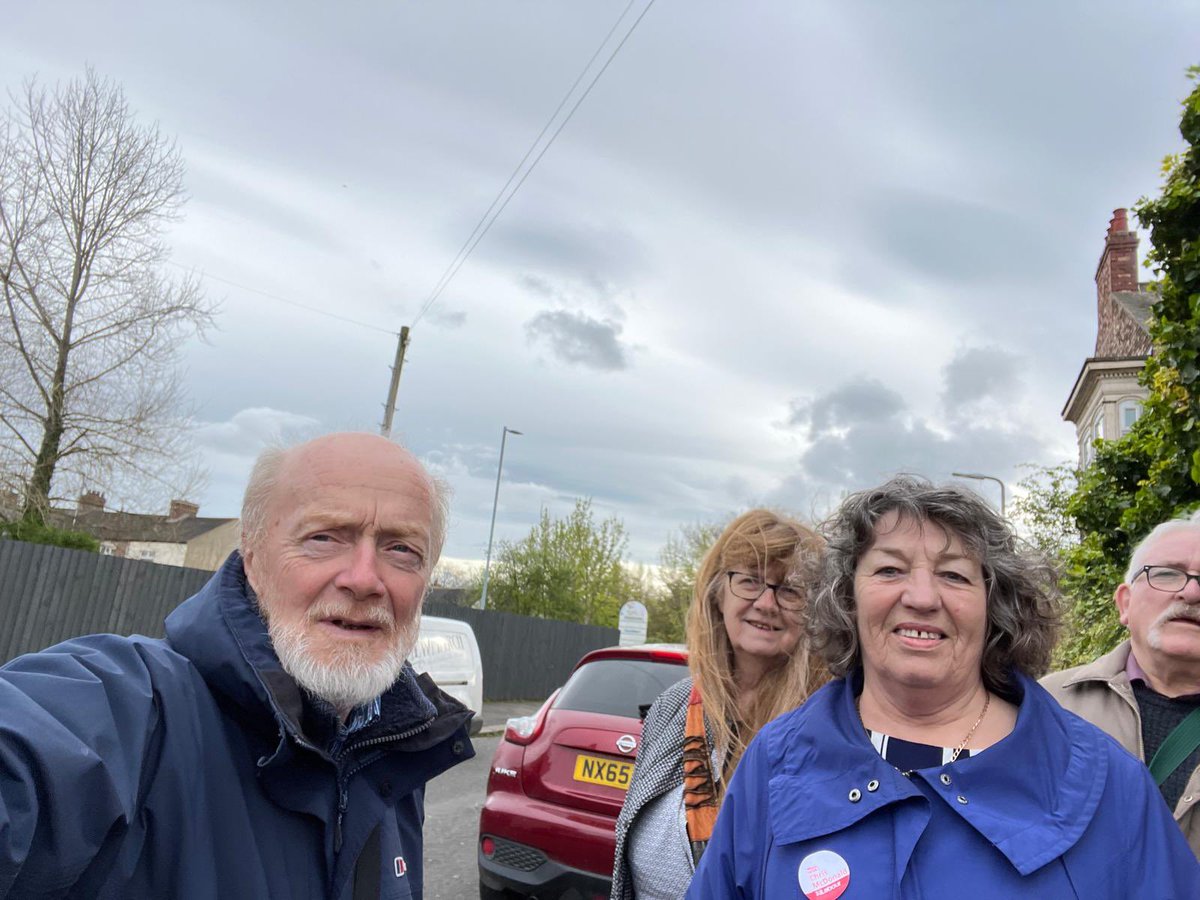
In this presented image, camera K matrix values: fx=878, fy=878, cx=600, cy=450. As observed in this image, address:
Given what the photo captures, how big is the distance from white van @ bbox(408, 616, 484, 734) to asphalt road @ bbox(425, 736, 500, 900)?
103 cm

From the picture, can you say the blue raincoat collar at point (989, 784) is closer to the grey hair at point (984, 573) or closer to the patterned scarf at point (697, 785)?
the grey hair at point (984, 573)

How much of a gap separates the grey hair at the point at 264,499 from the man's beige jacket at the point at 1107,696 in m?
2.08

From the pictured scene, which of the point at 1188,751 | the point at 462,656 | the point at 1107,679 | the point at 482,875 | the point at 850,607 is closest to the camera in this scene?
the point at 850,607

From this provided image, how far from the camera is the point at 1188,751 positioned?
2512 mm

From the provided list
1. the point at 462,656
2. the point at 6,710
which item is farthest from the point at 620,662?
the point at 462,656

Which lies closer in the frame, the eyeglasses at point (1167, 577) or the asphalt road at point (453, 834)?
the eyeglasses at point (1167, 577)

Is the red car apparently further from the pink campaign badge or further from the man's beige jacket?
the pink campaign badge

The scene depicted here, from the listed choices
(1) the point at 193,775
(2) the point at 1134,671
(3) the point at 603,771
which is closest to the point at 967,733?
(2) the point at 1134,671

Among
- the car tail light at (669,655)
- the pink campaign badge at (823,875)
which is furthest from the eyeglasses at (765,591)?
the car tail light at (669,655)

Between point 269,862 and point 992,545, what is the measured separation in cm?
168

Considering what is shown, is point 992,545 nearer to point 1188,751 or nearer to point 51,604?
point 1188,751

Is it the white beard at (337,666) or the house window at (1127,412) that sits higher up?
the house window at (1127,412)

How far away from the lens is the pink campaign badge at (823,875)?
1.70 meters

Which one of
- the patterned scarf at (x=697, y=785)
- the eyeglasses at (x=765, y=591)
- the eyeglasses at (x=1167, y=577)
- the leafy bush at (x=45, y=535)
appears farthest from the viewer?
the leafy bush at (x=45, y=535)
